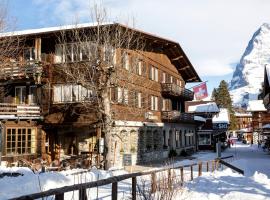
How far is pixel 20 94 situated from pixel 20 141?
4.37m

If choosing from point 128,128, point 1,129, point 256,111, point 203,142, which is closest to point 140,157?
point 128,128

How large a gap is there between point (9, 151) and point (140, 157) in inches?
433

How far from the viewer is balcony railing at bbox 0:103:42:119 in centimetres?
3031

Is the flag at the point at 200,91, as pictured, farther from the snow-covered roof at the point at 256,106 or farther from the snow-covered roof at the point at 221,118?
the snow-covered roof at the point at 256,106

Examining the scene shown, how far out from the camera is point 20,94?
33719 mm

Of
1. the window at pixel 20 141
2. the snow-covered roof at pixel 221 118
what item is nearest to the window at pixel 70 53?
the window at pixel 20 141

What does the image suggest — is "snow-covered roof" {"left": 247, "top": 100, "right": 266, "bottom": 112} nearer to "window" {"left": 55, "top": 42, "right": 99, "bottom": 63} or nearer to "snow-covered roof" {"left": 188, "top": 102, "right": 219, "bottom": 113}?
"snow-covered roof" {"left": 188, "top": 102, "right": 219, "bottom": 113}

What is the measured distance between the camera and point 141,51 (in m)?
37.3

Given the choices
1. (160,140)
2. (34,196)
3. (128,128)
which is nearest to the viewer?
(34,196)

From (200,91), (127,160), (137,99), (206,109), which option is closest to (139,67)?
(137,99)

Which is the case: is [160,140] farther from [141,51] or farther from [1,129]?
[1,129]

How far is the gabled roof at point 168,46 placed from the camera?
3028 cm

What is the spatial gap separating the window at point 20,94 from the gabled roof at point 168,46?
4.25 m

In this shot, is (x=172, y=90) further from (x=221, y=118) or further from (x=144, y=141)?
(x=221, y=118)
